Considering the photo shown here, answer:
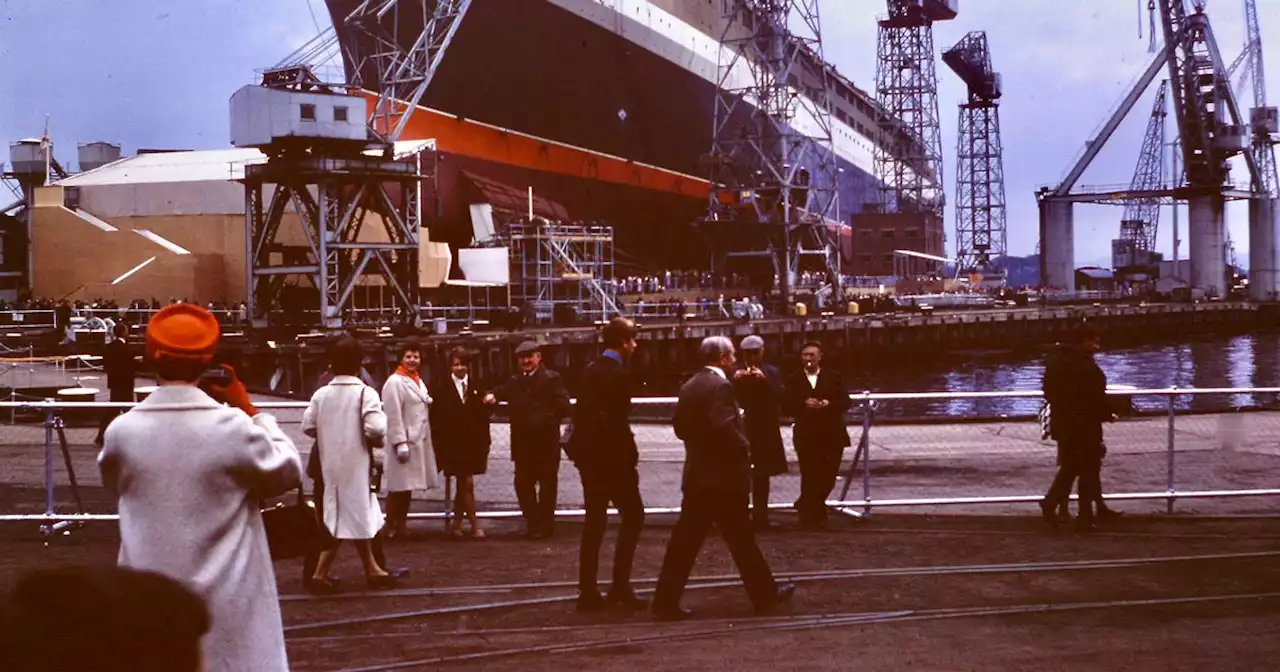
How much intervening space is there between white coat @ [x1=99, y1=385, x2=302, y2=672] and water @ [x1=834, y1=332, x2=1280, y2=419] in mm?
32870

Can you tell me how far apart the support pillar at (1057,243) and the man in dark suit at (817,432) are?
77018 millimetres

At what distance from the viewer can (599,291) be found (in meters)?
50.4

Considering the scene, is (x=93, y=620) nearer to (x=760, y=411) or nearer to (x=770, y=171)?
(x=760, y=411)

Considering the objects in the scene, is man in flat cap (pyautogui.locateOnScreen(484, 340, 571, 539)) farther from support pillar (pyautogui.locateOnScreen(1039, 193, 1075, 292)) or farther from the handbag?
support pillar (pyautogui.locateOnScreen(1039, 193, 1075, 292))

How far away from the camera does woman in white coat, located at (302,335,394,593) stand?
8141 mm

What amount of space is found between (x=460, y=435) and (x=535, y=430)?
64 centimetres

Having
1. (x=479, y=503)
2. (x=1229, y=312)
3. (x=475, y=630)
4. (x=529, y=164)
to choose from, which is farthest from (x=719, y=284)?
(x=475, y=630)

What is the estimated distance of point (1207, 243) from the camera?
80.4 m

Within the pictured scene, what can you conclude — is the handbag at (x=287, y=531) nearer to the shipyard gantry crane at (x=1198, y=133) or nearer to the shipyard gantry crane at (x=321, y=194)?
the shipyard gantry crane at (x=321, y=194)

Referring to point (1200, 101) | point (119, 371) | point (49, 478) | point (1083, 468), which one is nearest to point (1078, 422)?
point (1083, 468)

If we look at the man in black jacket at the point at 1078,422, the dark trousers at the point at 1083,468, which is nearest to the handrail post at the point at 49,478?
the man in black jacket at the point at 1078,422

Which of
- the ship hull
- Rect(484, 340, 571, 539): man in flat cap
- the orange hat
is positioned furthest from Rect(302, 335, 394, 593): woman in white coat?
the ship hull

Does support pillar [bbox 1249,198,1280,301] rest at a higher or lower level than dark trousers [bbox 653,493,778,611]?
higher

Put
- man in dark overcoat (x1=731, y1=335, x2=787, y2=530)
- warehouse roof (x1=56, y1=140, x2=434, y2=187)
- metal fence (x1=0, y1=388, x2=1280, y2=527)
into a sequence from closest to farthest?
1. man in dark overcoat (x1=731, y1=335, x2=787, y2=530)
2. metal fence (x1=0, y1=388, x2=1280, y2=527)
3. warehouse roof (x1=56, y1=140, x2=434, y2=187)
